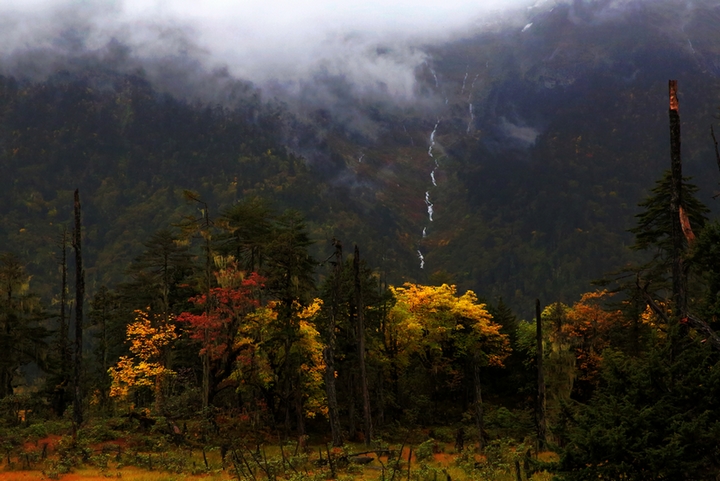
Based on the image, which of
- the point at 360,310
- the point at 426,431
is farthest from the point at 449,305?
the point at 360,310

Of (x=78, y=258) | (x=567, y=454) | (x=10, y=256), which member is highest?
(x=10, y=256)

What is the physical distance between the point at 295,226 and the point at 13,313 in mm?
22582

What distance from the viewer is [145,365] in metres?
34.8

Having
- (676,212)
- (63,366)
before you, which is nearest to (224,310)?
(63,366)

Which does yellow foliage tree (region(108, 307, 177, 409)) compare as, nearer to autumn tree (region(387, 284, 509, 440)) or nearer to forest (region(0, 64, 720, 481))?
forest (region(0, 64, 720, 481))

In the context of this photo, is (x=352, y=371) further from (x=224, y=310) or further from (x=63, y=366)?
(x=63, y=366)

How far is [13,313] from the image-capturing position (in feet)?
141

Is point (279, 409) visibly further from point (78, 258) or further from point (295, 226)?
point (78, 258)

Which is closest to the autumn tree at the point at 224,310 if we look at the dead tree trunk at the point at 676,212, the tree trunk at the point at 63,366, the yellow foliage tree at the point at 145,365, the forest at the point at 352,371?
the forest at the point at 352,371

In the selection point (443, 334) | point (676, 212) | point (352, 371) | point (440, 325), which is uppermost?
point (676, 212)

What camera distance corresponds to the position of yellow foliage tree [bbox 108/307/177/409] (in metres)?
34.8

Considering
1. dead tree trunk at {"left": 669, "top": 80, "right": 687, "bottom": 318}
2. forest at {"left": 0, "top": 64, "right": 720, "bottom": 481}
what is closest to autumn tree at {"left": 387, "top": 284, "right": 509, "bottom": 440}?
forest at {"left": 0, "top": 64, "right": 720, "bottom": 481}

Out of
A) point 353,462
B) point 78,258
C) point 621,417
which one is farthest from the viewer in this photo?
point 78,258

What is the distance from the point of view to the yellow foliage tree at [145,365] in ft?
114
